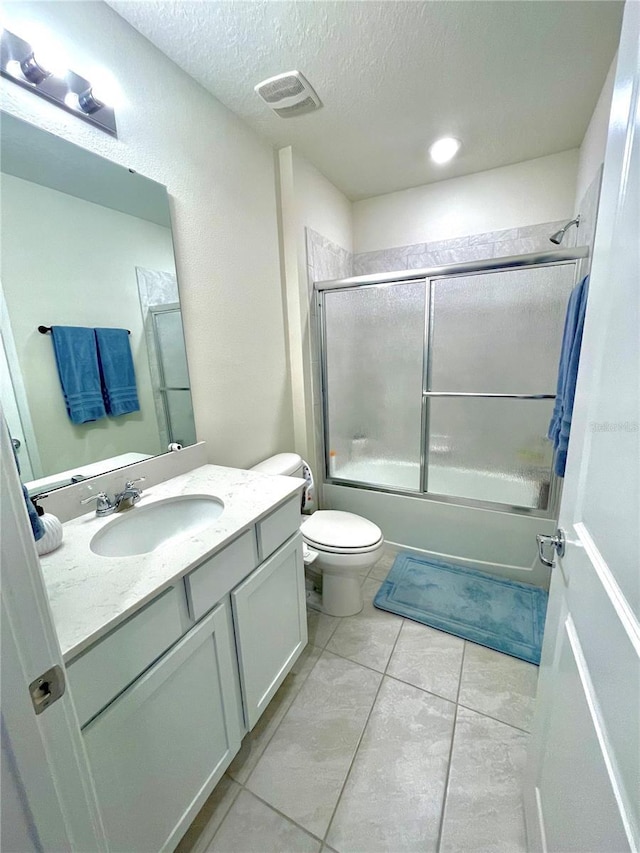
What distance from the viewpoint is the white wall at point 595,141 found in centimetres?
142

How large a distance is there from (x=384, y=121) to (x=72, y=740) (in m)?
2.41

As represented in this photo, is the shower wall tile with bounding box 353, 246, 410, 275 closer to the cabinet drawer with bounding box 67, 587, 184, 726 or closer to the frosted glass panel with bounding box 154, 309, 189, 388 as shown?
the frosted glass panel with bounding box 154, 309, 189, 388

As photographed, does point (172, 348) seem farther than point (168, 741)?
Yes

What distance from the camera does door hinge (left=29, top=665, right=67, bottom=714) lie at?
42 cm

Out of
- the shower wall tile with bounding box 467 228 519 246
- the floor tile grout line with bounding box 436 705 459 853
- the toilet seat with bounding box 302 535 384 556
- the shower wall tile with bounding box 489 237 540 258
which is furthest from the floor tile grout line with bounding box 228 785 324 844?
the shower wall tile with bounding box 467 228 519 246

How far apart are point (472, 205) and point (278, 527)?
240cm

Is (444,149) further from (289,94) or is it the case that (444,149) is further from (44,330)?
(44,330)

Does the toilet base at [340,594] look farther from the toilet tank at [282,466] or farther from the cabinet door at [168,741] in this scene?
the cabinet door at [168,741]

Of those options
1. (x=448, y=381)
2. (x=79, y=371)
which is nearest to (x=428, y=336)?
(x=448, y=381)

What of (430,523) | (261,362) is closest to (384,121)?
(261,362)

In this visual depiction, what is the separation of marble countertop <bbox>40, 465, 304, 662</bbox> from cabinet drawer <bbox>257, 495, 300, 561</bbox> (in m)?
0.05

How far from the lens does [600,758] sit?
1.74 ft

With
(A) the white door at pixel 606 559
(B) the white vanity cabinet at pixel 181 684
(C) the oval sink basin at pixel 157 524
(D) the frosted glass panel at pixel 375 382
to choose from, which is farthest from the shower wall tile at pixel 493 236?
(C) the oval sink basin at pixel 157 524

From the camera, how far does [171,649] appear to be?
0.83 meters
